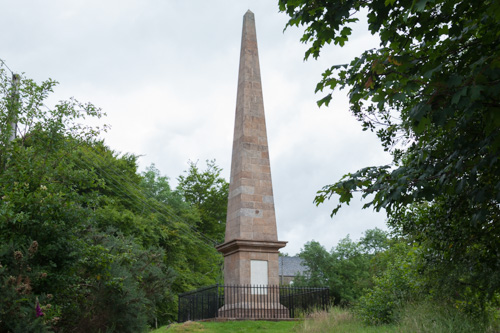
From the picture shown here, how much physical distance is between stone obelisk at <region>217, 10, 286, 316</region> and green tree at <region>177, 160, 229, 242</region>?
2298cm

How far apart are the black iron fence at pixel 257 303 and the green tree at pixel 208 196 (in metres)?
22.9

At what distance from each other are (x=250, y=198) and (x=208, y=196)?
26111 millimetres

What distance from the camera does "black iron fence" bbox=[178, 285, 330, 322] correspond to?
52.2 feet

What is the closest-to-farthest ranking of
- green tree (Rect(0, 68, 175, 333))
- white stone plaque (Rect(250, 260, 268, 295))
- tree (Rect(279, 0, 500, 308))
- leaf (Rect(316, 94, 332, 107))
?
tree (Rect(279, 0, 500, 308)) < leaf (Rect(316, 94, 332, 107)) < green tree (Rect(0, 68, 175, 333)) < white stone plaque (Rect(250, 260, 268, 295))

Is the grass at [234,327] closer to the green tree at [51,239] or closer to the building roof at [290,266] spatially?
the green tree at [51,239]

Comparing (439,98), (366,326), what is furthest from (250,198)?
(439,98)

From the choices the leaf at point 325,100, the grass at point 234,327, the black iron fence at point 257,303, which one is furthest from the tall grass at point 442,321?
the black iron fence at point 257,303

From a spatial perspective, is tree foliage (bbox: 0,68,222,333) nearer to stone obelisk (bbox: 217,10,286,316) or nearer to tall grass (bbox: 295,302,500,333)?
stone obelisk (bbox: 217,10,286,316)

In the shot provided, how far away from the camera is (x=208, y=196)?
42969mm

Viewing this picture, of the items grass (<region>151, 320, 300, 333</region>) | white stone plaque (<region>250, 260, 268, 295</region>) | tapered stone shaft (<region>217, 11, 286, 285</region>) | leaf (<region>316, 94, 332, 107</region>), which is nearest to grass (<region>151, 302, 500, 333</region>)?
grass (<region>151, 320, 300, 333</region>)

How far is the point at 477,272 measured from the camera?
7.50 m

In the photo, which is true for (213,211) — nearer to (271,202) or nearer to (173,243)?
(173,243)

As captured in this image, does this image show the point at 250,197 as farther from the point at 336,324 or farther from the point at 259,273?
the point at 336,324

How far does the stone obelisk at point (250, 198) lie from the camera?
652 inches
